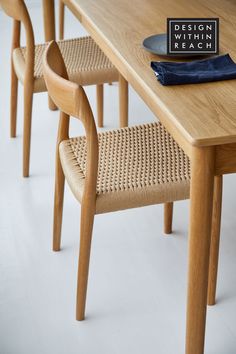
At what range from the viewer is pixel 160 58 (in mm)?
2312

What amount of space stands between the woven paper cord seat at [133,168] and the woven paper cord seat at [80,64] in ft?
1.94

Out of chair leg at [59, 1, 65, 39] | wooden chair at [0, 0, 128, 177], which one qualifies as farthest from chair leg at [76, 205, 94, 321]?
chair leg at [59, 1, 65, 39]

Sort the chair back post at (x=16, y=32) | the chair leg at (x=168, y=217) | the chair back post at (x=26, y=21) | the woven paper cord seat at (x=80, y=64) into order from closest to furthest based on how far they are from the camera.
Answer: the chair leg at (x=168, y=217) → the chair back post at (x=26, y=21) → the woven paper cord seat at (x=80, y=64) → the chair back post at (x=16, y=32)

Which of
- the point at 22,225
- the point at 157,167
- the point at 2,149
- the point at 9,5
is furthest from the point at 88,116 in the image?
the point at 2,149

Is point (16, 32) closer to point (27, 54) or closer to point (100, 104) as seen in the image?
point (27, 54)

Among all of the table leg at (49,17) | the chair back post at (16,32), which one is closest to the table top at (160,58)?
the chair back post at (16,32)

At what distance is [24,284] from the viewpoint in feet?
8.39

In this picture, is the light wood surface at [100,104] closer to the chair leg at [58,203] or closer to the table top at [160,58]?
the table top at [160,58]

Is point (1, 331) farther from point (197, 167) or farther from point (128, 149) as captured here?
point (197, 167)

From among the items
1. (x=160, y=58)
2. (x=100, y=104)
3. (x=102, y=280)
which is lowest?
(x=102, y=280)

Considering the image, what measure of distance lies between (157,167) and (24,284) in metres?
0.61

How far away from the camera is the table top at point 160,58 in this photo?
1889 mm

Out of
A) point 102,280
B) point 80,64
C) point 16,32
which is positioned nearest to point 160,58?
point 102,280

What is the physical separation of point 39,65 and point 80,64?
0.17 metres
